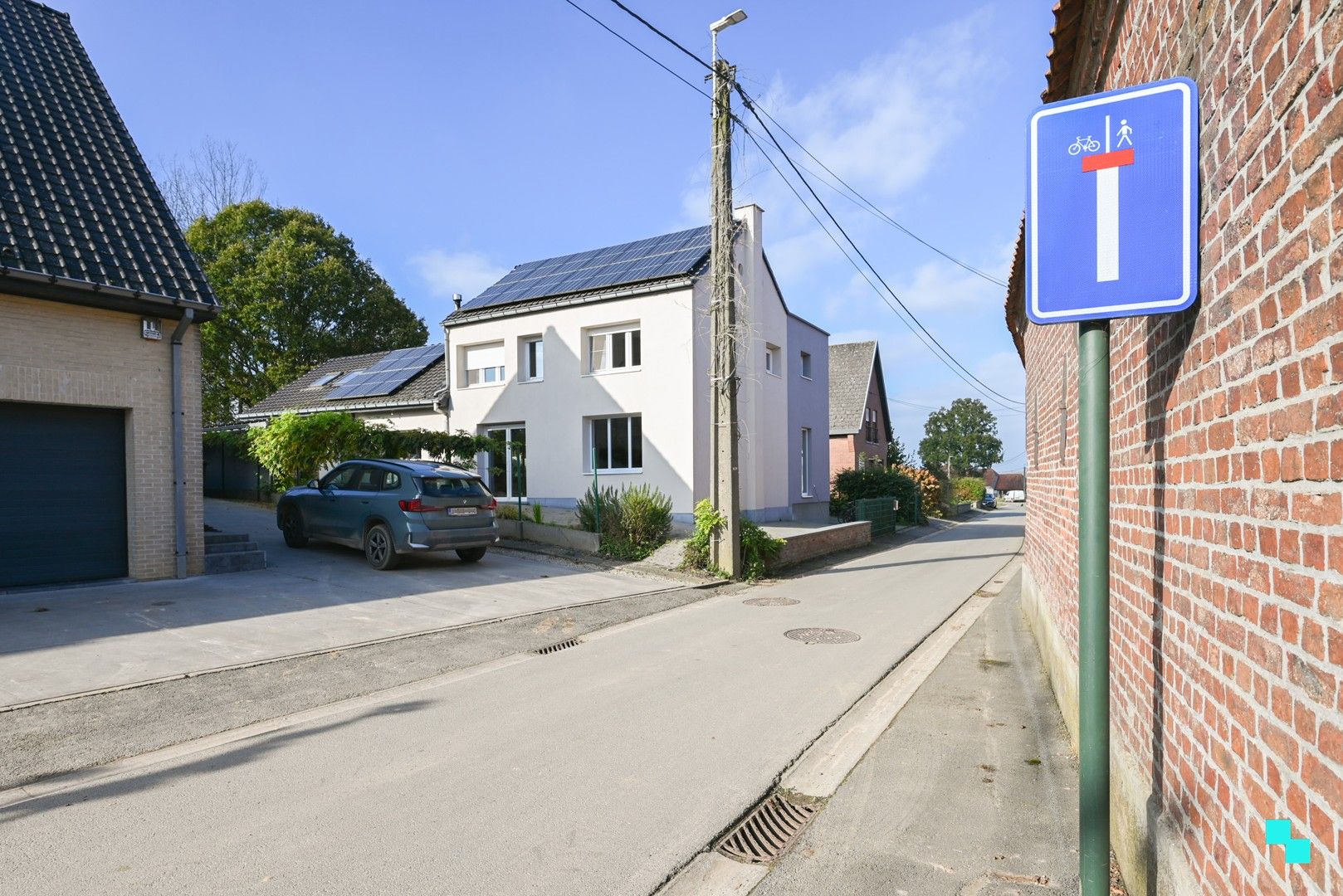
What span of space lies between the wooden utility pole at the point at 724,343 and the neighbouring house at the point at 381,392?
1171cm

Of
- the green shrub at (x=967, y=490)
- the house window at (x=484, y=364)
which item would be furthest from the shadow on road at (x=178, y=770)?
the green shrub at (x=967, y=490)

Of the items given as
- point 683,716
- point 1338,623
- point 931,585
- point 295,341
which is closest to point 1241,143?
point 1338,623

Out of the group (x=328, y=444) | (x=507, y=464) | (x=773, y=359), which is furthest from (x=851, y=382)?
(x=328, y=444)

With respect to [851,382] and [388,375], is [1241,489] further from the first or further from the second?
[851,382]

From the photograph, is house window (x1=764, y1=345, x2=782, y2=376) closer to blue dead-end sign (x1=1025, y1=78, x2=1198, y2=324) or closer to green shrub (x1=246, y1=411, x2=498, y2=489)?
green shrub (x1=246, y1=411, x2=498, y2=489)

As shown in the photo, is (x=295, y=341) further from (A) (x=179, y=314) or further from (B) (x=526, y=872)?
(B) (x=526, y=872)

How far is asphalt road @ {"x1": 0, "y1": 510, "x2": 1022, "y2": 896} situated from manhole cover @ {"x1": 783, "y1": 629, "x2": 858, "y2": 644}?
0.94 meters

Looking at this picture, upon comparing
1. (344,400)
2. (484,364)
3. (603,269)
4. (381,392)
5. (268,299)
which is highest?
(268,299)

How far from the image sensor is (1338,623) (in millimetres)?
1571

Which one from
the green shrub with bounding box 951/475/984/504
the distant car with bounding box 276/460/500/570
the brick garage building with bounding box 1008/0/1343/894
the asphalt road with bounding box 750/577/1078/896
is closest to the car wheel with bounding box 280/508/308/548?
the distant car with bounding box 276/460/500/570

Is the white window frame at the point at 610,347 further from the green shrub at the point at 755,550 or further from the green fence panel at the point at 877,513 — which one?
the green fence panel at the point at 877,513

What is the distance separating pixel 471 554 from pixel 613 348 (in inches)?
334

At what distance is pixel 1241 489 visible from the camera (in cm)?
209

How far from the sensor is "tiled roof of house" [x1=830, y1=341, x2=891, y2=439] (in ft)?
124
